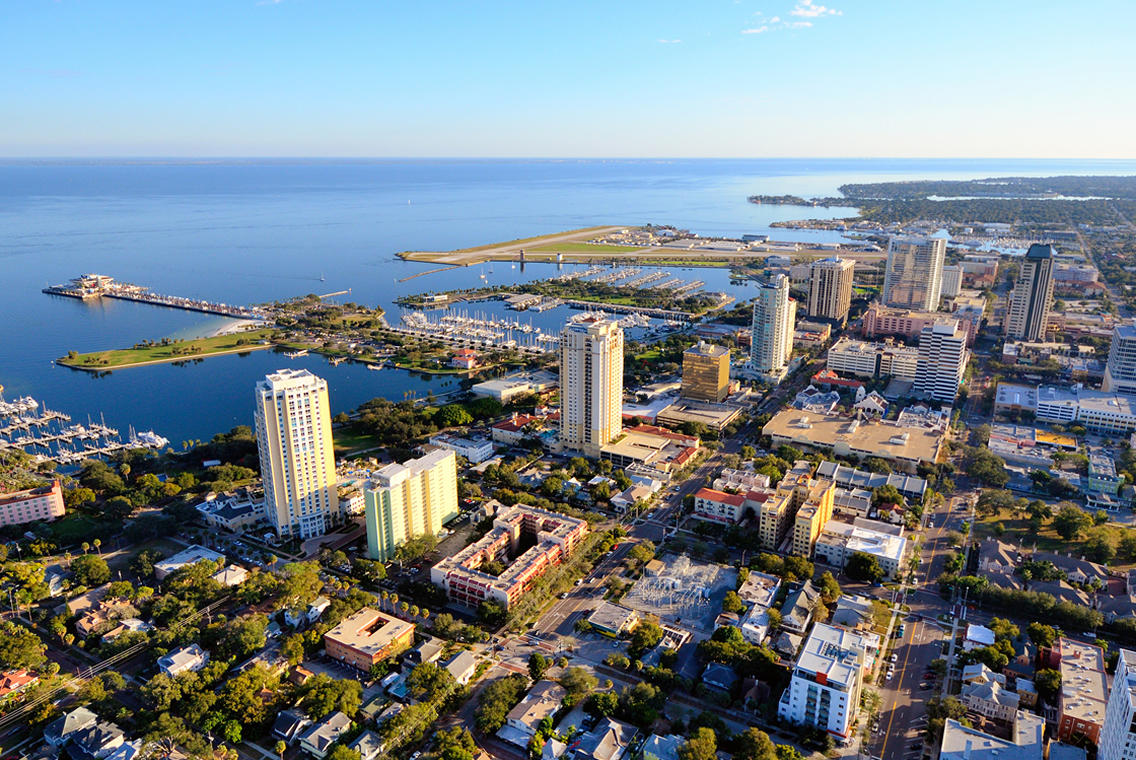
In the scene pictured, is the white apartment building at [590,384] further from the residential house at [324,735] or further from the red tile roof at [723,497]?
the residential house at [324,735]

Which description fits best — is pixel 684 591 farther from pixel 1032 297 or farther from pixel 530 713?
pixel 1032 297

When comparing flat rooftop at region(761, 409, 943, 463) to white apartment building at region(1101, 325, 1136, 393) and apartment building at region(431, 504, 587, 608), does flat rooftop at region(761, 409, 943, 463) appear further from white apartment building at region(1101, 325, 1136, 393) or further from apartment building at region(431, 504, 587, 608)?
apartment building at region(431, 504, 587, 608)

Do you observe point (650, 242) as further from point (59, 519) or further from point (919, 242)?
point (59, 519)

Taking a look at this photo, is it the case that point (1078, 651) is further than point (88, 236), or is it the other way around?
point (88, 236)

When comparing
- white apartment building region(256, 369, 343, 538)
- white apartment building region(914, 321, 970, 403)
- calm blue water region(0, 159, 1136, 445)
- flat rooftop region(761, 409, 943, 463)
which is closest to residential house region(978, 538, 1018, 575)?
flat rooftop region(761, 409, 943, 463)

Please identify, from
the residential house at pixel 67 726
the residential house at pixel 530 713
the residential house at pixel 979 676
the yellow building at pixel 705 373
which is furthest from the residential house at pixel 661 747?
the yellow building at pixel 705 373

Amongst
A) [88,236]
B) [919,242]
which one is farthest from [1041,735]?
[88,236]

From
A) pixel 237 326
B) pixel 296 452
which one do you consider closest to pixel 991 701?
pixel 296 452
